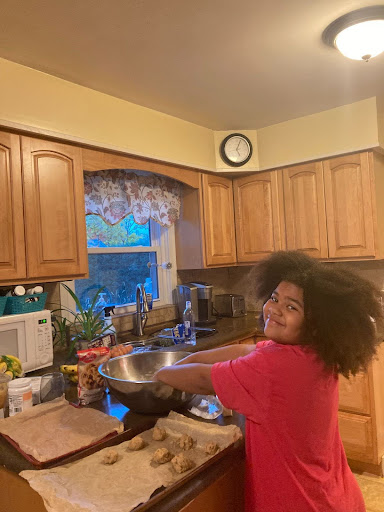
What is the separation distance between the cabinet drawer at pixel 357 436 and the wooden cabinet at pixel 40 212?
1.90m

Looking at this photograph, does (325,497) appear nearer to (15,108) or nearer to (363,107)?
(15,108)

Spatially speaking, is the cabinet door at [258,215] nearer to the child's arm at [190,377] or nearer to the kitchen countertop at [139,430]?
the kitchen countertop at [139,430]

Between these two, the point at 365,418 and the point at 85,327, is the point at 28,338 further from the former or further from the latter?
the point at 365,418

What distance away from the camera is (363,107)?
2.59m


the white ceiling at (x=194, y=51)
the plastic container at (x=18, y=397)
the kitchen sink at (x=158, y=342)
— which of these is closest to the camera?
the plastic container at (x=18, y=397)

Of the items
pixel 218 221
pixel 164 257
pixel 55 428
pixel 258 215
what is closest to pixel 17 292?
pixel 55 428

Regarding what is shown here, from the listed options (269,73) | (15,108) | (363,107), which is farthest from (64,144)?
(363,107)

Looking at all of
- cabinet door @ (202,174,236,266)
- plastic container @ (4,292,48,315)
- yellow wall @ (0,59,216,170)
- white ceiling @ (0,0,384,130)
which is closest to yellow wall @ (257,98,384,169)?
white ceiling @ (0,0,384,130)

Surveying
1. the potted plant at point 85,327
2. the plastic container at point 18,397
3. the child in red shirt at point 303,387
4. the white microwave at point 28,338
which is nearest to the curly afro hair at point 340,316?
the child in red shirt at point 303,387

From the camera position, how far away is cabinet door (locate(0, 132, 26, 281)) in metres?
1.82

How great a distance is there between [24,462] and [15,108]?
1571 mm

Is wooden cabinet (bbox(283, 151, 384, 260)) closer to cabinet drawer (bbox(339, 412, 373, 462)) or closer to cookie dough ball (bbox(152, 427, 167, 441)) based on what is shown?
cabinet drawer (bbox(339, 412, 373, 462))

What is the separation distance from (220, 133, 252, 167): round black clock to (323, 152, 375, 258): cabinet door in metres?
0.61

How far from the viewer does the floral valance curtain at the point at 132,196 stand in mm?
2508
